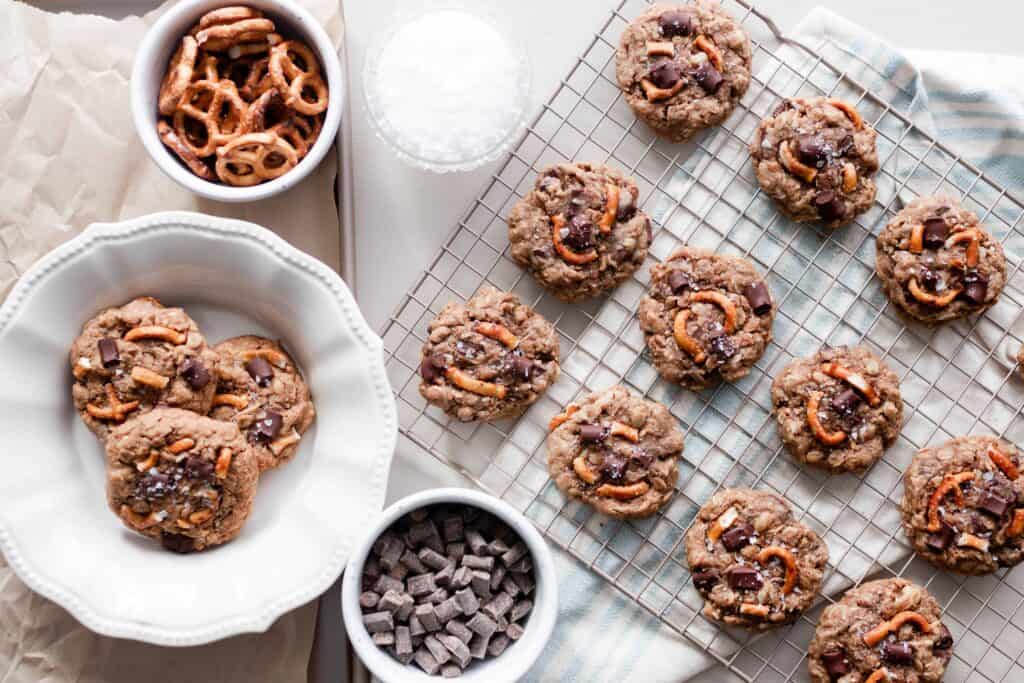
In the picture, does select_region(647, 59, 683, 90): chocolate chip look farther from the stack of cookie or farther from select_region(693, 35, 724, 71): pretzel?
the stack of cookie

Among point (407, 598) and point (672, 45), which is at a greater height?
point (672, 45)

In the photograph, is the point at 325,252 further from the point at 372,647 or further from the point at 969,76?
the point at 969,76

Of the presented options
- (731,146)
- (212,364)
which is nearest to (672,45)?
(731,146)

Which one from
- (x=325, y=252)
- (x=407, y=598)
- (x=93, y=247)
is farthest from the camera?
(x=325, y=252)

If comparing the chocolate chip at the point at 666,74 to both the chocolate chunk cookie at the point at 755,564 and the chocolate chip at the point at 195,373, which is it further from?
the chocolate chip at the point at 195,373

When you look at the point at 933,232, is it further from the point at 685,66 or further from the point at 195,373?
the point at 195,373

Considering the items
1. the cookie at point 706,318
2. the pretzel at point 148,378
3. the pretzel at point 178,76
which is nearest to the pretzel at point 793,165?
the cookie at point 706,318
